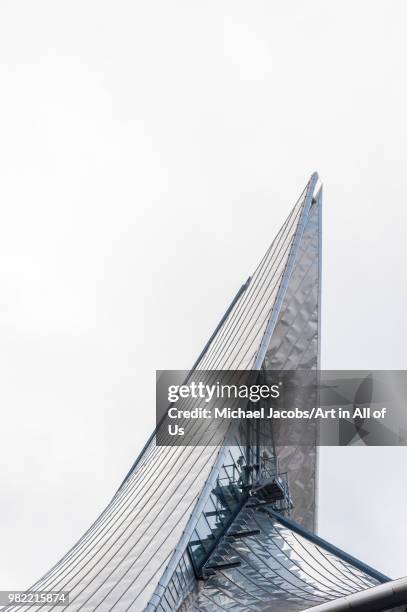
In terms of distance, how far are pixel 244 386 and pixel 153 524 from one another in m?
7.94

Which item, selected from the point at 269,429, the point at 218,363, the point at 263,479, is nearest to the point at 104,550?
the point at 263,479

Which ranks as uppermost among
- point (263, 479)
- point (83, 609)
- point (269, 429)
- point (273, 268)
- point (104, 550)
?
point (273, 268)

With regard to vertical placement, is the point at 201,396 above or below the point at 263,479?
above

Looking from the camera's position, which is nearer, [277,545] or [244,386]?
[277,545]

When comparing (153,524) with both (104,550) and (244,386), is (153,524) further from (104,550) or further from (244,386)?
(244,386)

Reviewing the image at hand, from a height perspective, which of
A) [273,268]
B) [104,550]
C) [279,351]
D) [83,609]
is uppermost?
[273,268]

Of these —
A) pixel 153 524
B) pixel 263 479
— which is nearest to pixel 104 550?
pixel 153 524

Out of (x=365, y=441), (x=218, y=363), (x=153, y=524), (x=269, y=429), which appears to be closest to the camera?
(x=153, y=524)

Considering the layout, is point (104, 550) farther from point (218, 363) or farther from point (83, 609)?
point (218, 363)

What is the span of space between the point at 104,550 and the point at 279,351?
14579 millimetres

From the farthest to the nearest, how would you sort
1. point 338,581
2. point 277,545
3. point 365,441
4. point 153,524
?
point 365,441 < point 277,545 < point 153,524 < point 338,581

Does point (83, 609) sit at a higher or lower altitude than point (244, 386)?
lower

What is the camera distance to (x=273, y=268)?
42.9m

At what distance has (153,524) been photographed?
28.6m
